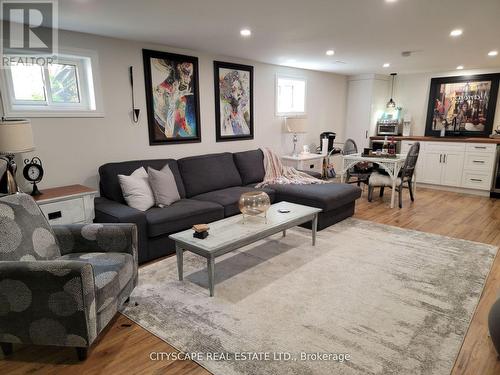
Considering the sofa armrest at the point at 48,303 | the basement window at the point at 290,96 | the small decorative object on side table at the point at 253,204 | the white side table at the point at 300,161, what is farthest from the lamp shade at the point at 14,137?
the basement window at the point at 290,96

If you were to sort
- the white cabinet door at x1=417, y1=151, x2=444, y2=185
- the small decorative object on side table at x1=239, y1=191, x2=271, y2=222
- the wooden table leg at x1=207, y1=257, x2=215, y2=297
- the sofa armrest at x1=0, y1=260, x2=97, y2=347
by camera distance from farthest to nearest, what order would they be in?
the white cabinet door at x1=417, y1=151, x2=444, y2=185, the small decorative object on side table at x1=239, y1=191, x2=271, y2=222, the wooden table leg at x1=207, y1=257, x2=215, y2=297, the sofa armrest at x1=0, y1=260, x2=97, y2=347

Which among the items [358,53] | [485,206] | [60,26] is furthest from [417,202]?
[60,26]

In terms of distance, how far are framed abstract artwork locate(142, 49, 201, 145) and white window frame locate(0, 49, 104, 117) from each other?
0.60 m

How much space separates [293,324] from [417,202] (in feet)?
13.2

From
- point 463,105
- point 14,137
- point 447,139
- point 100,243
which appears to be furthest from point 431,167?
point 14,137

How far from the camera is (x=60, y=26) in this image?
9.77ft

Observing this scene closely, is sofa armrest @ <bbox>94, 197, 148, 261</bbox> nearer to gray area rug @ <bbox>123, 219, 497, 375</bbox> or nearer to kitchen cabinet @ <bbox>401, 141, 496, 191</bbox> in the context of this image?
gray area rug @ <bbox>123, 219, 497, 375</bbox>

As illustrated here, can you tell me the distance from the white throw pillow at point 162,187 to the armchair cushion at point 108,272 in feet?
3.96

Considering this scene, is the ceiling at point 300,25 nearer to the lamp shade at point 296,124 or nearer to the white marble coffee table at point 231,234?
the lamp shade at point 296,124

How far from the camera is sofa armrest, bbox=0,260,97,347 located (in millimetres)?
1675

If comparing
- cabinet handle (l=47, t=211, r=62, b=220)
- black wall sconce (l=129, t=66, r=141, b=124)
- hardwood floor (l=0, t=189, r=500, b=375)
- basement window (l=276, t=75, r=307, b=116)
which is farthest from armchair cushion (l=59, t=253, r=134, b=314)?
basement window (l=276, t=75, r=307, b=116)

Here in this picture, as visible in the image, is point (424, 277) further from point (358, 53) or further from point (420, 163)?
point (420, 163)

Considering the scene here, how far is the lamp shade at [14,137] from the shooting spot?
244 centimetres

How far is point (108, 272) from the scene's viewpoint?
6.52ft
